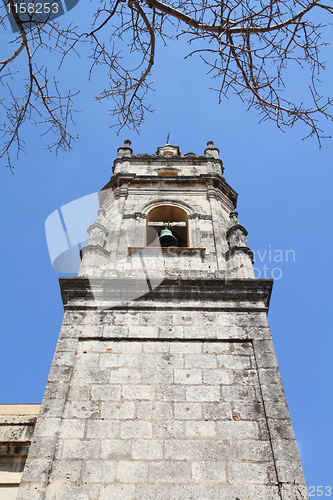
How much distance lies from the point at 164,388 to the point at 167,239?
4890 millimetres

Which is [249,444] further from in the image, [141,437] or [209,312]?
[209,312]

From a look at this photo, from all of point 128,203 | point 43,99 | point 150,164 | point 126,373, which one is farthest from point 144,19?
point 150,164

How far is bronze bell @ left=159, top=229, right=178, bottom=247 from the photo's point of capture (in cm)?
1074

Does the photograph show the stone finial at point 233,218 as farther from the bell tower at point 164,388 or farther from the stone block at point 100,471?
the stone block at point 100,471

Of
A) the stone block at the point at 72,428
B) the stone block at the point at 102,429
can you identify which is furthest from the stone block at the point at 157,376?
the stone block at the point at 72,428

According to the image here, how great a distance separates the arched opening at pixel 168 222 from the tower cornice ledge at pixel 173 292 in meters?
2.63

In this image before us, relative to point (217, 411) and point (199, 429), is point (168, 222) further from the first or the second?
point (199, 429)

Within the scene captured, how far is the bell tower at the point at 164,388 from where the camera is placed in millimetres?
5523

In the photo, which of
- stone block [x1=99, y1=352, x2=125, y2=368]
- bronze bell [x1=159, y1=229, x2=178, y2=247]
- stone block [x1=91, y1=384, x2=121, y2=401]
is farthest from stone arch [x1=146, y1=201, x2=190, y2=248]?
stone block [x1=91, y1=384, x2=121, y2=401]

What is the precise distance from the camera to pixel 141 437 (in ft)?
A: 19.5

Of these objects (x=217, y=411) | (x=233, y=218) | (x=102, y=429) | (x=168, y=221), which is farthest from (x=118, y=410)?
(x=168, y=221)

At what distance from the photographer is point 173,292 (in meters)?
8.02

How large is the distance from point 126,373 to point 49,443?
1.37 m

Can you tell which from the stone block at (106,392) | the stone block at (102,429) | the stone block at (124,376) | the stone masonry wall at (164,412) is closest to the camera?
the stone masonry wall at (164,412)
